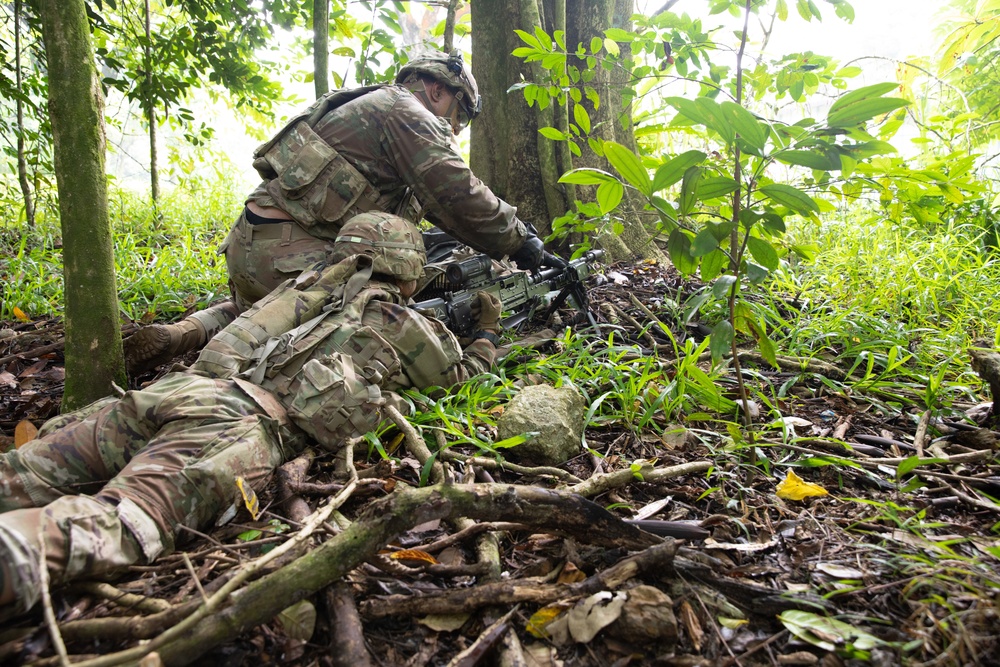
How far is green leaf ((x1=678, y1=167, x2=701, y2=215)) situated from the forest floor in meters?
0.77

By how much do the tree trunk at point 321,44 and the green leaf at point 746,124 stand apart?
2982mm

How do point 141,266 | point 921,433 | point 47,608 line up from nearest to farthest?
1. point 47,608
2. point 921,433
3. point 141,266

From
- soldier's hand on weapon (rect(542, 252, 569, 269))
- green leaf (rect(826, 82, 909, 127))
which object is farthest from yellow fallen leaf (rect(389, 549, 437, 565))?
soldier's hand on weapon (rect(542, 252, 569, 269))

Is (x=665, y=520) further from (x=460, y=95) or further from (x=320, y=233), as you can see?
(x=460, y=95)

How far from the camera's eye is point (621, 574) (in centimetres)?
133

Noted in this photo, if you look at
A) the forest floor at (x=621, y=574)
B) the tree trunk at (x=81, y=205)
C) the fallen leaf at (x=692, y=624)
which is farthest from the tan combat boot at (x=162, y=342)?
the fallen leaf at (x=692, y=624)

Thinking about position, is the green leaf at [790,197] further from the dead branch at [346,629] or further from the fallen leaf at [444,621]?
the dead branch at [346,629]

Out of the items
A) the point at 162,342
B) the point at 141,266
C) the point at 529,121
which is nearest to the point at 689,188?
the point at 162,342

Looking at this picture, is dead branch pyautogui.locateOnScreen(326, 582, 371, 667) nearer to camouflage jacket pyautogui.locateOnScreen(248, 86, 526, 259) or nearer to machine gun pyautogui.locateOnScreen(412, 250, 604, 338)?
machine gun pyautogui.locateOnScreen(412, 250, 604, 338)

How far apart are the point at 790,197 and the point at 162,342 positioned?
2.57 m

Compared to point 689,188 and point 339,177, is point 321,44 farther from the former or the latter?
point 689,188

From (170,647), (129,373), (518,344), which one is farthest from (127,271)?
(170,647)

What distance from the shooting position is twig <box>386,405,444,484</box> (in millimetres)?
1841

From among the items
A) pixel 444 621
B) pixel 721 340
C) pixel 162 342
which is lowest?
pixel 444 621
